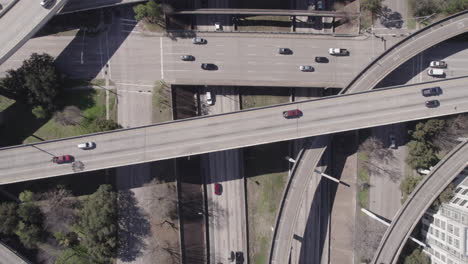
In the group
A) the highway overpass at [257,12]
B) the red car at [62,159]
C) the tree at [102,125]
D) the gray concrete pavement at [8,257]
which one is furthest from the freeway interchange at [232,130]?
the highway overpass at [257,12]

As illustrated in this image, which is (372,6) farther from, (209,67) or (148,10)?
(148,10)

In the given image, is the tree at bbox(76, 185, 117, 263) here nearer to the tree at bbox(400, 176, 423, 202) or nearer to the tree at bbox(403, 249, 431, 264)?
the tree at bbox(400, 176, 423, 202)

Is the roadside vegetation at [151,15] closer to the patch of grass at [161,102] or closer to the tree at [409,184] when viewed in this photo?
the patch of grass at [161,102]

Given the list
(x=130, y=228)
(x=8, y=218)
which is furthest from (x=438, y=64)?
(x=8, y=218)

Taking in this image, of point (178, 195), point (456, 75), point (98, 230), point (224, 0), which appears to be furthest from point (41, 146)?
point (456, 75)

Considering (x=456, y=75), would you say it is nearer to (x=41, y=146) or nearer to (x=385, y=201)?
(x=385, y=201)

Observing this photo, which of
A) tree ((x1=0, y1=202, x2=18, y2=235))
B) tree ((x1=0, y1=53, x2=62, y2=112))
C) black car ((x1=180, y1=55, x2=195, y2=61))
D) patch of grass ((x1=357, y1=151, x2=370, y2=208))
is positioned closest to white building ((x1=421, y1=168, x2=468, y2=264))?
patch of grass ((x1=357, y1=151, x2=370, y2=208))

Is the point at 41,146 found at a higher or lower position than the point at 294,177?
higher
